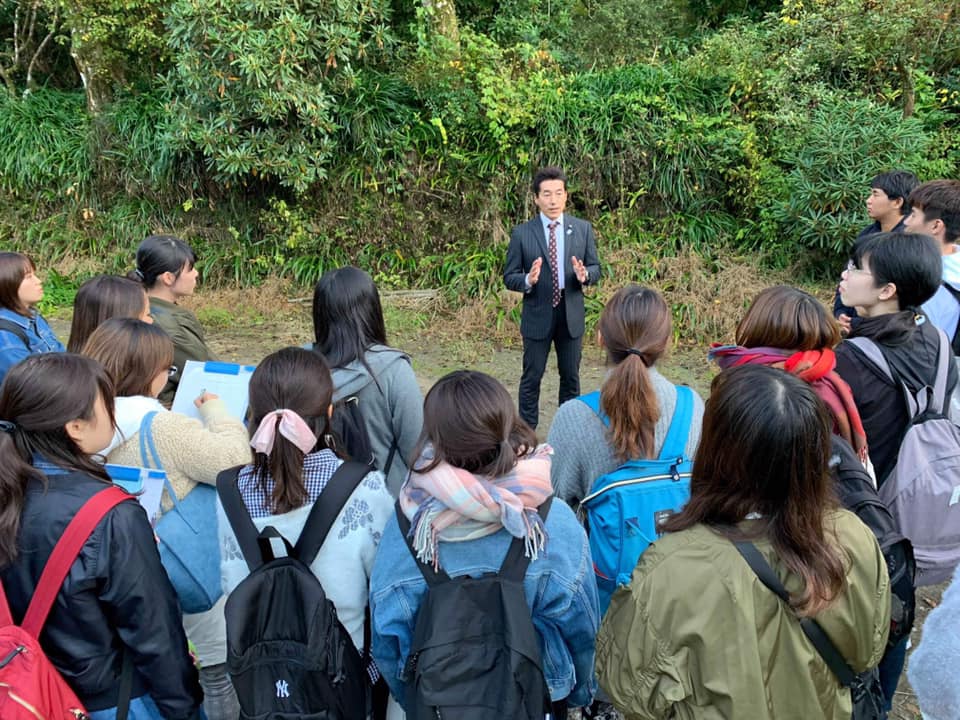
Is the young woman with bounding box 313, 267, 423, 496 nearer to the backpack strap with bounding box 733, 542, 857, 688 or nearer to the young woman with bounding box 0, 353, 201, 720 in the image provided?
the young woman with bounding box 0, 353, 201, 720

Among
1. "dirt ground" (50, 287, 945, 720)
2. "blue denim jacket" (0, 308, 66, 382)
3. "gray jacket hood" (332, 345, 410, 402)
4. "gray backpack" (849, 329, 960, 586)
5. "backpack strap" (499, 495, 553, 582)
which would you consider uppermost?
"blue denim jacket" (0, 308, 66, 382)

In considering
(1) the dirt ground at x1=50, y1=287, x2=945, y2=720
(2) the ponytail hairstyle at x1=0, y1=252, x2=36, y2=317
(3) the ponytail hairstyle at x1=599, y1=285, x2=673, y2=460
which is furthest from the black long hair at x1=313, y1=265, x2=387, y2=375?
(1) the dirt ground at x1=50, y1=287, x2=945, y2=720

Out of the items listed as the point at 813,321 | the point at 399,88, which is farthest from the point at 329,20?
the point at 813,321

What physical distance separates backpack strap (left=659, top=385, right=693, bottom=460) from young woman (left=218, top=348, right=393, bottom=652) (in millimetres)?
933

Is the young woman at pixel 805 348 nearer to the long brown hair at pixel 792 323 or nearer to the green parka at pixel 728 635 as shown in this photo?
the long brown hair at pixel 792 323

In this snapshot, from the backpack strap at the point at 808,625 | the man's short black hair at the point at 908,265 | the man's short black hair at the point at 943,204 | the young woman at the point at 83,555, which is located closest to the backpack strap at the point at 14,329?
the young woman at the point at 83,555

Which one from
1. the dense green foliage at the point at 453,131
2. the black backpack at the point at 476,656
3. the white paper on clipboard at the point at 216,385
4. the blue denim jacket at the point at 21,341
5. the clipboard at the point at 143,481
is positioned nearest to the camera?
the black backpack at the point at 476,656

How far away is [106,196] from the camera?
9.59 m

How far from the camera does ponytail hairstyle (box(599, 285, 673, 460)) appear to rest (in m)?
2.37

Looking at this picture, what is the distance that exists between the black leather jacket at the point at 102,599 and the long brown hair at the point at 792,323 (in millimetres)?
2052

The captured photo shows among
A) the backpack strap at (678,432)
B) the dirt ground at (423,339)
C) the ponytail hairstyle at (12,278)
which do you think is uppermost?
the ponytail hairstyle at (12,278)

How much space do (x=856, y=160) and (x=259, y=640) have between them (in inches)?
283

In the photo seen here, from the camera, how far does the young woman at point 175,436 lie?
90.8 inches

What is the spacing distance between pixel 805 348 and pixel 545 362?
9.21 ft
